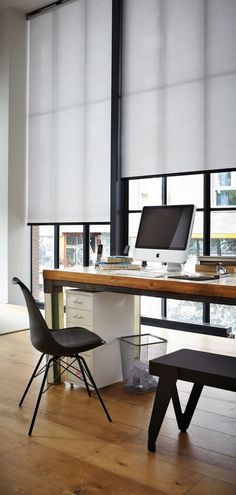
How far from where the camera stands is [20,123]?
6.05m

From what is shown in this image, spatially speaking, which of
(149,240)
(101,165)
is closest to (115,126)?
(101,165)

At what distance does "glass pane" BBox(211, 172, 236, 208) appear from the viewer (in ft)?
14.0

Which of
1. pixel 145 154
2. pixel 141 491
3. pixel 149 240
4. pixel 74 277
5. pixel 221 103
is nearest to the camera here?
pixel 141 491

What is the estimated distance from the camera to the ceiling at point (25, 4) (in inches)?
224

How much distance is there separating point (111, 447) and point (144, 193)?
10.1ft

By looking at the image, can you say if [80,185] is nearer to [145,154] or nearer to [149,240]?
[145,154]

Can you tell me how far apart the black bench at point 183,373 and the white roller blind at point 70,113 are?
3.00 m

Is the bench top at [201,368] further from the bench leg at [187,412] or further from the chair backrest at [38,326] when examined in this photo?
the chair backrest at [38,326]

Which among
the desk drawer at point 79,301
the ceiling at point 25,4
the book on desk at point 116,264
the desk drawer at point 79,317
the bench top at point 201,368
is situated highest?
the ceiling at point 25,4

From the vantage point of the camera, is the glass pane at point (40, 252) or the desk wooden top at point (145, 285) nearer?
the desk wooden top at point (145, 285)

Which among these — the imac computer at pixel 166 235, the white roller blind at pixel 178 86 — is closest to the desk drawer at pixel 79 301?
the imac computer at pixel 166 235

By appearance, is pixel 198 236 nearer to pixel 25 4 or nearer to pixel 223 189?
pixel 223 189

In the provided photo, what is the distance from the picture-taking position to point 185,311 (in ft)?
15.6

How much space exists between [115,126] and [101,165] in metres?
0.44
